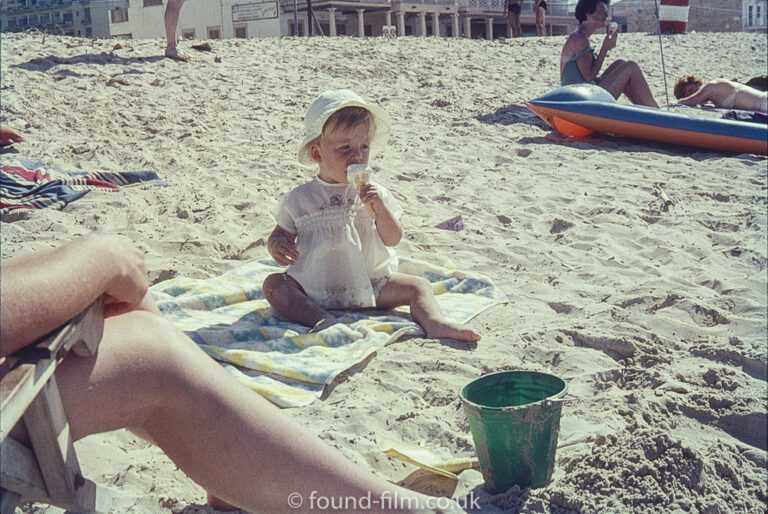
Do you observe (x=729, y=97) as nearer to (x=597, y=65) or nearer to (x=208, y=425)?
(x=597, y=65)

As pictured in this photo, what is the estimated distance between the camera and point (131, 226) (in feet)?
14.4

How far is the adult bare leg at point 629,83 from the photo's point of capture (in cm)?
757

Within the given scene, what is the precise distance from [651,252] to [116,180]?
3.49 m

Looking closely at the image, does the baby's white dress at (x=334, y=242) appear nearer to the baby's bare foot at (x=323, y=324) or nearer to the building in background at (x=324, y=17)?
the baby's bare foot at (x=323, y=324)

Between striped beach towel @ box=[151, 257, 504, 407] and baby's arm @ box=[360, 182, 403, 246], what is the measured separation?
14.1 inches

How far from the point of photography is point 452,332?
2971mm

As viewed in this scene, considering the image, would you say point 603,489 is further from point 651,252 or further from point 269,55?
point 269,55

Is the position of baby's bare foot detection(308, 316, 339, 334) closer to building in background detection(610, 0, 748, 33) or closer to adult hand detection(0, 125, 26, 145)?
adult hand detection(0, 125, 26, 145)

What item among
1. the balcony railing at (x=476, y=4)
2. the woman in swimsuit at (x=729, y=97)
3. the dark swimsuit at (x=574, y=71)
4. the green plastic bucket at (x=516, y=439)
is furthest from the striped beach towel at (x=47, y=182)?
the balcony railing at (x=476, y=4)

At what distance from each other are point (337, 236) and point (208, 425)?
1.84m

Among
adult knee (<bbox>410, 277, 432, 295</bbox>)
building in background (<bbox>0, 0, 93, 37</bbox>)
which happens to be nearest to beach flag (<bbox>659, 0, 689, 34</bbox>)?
building in background (<bbox>0, 0, 93, 37</bbox>)

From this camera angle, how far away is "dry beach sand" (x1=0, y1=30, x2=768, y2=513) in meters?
2.04

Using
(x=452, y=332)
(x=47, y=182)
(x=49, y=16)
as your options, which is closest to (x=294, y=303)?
(x=452, y=332)

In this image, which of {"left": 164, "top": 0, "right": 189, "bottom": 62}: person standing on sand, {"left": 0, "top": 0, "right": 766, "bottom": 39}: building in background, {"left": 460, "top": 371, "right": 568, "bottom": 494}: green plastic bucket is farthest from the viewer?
{"left": 0, "top": 0, "right": 766, "bottom": 39}: building in background
